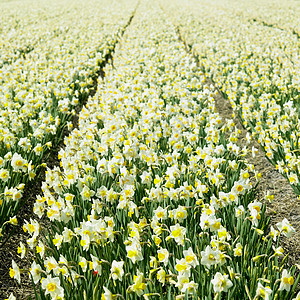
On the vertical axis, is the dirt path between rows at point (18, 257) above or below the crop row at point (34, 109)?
below

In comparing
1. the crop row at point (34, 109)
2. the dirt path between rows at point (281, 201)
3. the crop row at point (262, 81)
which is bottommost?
the dirt path between rows at point (281, 201)

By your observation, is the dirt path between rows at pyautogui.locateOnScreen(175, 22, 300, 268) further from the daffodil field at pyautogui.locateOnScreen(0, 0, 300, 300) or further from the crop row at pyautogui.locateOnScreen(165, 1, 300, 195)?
the crop row at pyautogui.locateOnScreen(165, 1, 300, 195)

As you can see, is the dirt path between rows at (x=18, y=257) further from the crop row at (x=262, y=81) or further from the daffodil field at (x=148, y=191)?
the crop row at (x=262, y=81)

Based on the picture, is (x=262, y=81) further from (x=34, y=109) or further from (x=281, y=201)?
(x=34, y=109)

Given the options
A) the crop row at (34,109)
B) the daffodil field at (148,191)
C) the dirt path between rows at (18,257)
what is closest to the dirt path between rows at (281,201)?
the daffodil field at (148,191)

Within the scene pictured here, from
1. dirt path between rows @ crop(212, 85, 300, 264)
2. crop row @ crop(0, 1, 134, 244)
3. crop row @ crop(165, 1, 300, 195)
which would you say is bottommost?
dirt path between rows @ crop(212, 85, 300, 264)

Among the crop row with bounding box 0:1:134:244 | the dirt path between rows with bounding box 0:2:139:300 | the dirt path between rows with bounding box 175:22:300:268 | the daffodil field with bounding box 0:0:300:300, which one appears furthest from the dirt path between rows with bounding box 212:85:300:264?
the crop row with bounding box 0:1:134:244

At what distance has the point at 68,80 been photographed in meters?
6.78

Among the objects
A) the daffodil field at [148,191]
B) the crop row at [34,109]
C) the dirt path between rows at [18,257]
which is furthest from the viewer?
the crop row at [34,109]

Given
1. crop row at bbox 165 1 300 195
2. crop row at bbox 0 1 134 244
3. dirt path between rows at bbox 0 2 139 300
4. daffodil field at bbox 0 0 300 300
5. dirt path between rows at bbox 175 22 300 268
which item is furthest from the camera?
crop row at bbox 165 1 300 195

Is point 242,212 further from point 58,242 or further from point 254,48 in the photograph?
point 254,48

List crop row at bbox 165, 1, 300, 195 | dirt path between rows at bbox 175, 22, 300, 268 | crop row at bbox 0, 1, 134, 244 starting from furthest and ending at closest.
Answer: crop row at bbox 165, 1, 300, 195, crop row at bbox 0, 1, 134, 244, dirt path between rows at bbox 175, 22, 300, 268

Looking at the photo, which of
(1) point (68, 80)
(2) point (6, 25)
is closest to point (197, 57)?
(1) point (68, 80)

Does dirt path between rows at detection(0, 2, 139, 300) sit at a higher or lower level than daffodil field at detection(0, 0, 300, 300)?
lower
